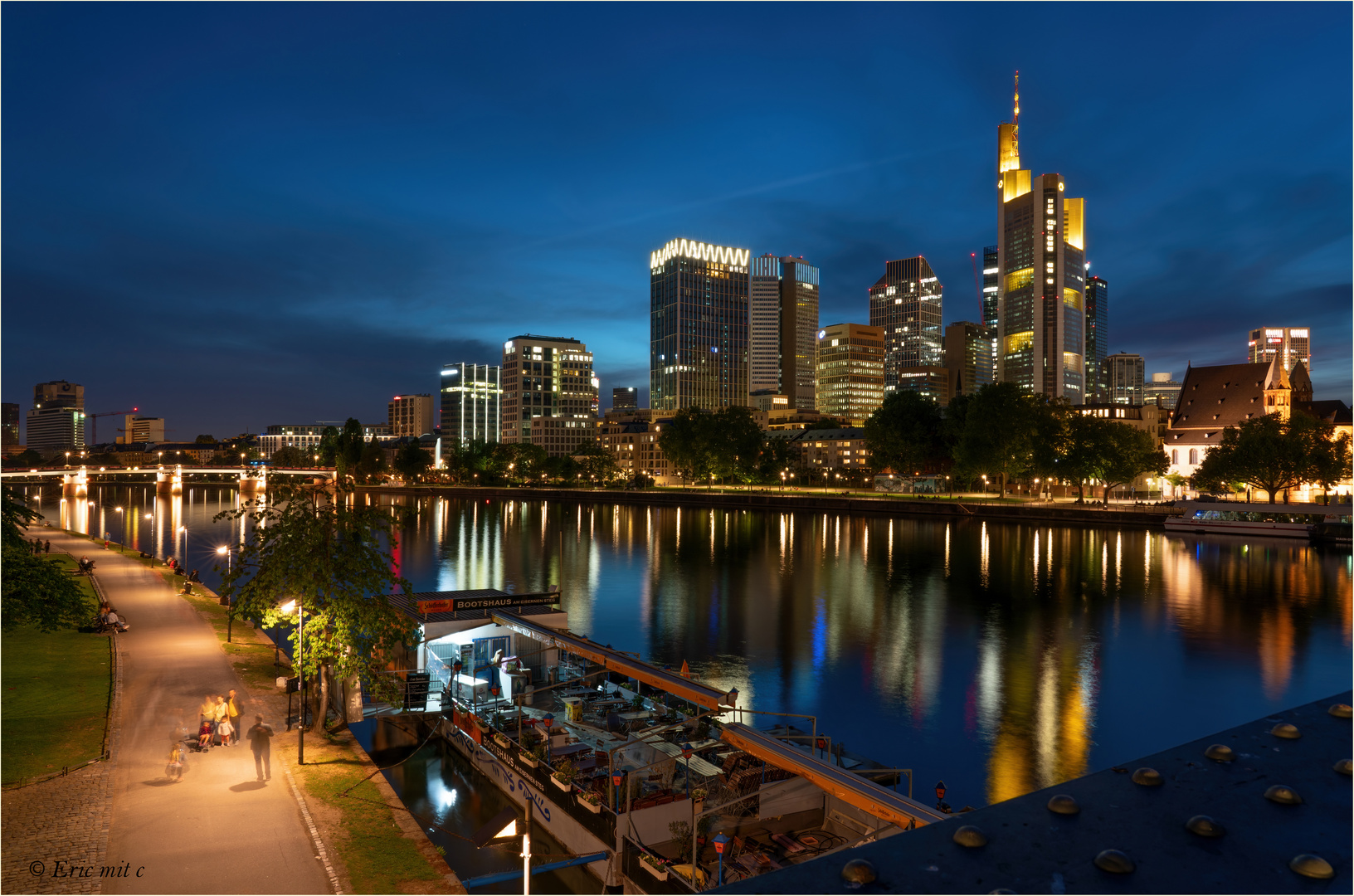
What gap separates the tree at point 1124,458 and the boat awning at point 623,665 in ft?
A: 338

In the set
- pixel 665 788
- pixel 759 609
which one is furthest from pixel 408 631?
pixel 759 609

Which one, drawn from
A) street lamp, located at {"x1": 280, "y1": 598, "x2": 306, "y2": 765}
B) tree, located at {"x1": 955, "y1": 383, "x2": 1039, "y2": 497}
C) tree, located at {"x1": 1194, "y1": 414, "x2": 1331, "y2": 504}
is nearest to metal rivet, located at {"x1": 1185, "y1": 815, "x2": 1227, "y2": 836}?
street lamp, located at {"x1": 280, "y1": 598, "x2": 306, "y2": 765}

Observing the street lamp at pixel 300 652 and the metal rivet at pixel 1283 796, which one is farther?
the street lamp at pixel 300 652

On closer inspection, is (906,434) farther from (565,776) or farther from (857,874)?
(857,874)

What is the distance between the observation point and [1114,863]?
3182 mm

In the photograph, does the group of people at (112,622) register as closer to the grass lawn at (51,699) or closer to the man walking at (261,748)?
the grass lawn at (51,699)

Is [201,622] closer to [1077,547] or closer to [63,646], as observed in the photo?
[63,646]

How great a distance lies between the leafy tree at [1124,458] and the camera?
109 meters

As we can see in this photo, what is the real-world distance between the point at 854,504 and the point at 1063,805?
113811 mm

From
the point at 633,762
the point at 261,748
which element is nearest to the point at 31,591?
the point at 261,748

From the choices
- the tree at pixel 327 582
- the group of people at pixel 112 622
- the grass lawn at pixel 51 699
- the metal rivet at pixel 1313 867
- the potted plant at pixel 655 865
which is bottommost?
the potted plant at pixel 655 865

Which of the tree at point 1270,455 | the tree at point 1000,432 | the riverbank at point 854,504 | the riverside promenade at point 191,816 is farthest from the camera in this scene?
the tree at point 1000,432

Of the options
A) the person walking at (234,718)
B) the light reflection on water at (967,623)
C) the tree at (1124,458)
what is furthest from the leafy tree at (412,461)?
the person walking at (234,718)

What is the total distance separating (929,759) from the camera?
23656 millimetres
